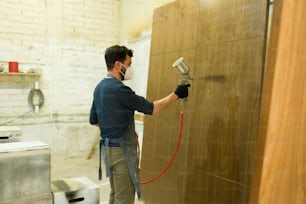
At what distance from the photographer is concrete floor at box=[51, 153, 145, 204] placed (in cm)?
347

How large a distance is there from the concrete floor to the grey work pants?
133 cm

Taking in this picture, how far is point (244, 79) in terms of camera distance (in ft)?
5.49

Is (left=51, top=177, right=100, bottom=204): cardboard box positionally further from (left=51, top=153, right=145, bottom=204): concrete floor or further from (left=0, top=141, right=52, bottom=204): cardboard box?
(left=51, top=153, right=145, bottom=204): concrete floor

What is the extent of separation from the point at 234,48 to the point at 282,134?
79 cm

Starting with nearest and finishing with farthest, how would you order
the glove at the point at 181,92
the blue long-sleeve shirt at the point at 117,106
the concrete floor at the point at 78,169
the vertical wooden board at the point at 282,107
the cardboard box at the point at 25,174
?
the vertical wooden board at the point at 282,107 → the cardboard box at the point at 25,174 → the blue long-sleeve shirt at the point at 117,106 → the glove at the point at 181,92 → the concrete floor at the point at 78,169

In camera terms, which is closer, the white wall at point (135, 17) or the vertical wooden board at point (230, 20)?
the vertical wooden board at point (230, 20)

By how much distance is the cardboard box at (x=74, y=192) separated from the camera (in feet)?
6.11

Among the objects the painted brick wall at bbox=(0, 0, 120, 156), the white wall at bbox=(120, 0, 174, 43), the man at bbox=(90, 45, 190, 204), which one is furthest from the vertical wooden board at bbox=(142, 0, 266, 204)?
the painted brick wall at bbox=(0, 0, 120, 156)

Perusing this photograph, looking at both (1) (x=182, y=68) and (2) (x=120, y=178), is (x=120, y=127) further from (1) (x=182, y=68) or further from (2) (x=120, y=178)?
(1) (x=182, y=68)

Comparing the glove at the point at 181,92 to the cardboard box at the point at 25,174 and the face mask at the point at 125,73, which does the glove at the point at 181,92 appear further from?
the cardboard box at the point at 25,174

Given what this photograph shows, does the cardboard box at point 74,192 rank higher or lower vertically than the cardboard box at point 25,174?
lower

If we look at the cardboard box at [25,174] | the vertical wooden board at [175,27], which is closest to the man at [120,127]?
the cardboard box at [25,174]

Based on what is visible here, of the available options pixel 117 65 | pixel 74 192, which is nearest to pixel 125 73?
pixel 117 65

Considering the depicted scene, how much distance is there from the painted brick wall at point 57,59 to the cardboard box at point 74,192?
2.47 metres
